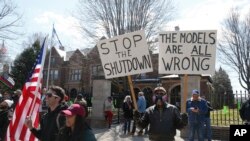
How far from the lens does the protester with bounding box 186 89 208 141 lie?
→ 10.4 metres

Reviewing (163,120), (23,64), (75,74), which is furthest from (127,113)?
(75,74)

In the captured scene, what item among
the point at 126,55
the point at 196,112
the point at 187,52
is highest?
the point at 187,52

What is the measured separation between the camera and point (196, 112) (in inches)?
409

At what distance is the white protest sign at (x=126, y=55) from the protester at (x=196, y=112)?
3048 millimetres

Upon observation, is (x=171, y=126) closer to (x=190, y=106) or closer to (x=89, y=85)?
(x=190, y=106)

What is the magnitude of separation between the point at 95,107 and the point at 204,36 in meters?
9.32

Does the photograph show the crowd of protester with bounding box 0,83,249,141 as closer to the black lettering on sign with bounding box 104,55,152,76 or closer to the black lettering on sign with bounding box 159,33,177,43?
the black lettering on sign with bounding box 104,55,152,76

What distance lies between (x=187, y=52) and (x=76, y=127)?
5.05 meters

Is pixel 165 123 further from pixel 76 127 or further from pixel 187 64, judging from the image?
pixel 187 64

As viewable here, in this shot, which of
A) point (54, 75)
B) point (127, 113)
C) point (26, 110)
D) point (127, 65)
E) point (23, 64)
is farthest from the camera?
point (54, 75)

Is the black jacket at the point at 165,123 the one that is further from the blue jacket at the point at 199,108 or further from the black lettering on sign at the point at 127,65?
the blue jacket at the point at 199,108

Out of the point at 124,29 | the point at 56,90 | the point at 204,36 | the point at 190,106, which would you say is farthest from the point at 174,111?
the point at 124,29

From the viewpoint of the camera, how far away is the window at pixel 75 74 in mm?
53822

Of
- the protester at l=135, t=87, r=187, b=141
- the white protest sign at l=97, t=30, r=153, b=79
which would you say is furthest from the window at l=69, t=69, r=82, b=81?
the protester at l=135, t=87, r=187, b=141
